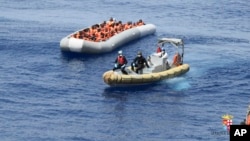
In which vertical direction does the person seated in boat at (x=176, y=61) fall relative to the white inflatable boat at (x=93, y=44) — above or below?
below

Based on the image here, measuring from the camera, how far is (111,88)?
52.8 m

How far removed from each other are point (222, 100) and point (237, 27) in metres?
32.9

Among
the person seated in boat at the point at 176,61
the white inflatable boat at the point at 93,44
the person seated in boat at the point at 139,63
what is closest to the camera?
the person seated in boat at the point at 139,63

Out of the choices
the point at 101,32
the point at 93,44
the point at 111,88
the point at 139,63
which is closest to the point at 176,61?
the point at 139,63

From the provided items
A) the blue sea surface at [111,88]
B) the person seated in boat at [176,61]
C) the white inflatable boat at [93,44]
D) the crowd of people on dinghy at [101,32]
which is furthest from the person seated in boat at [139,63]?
the crowd of people on dinghy at [101,32]

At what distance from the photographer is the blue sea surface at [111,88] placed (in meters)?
43.4

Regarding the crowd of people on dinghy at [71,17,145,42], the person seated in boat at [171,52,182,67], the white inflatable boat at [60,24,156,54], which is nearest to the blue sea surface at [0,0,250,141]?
the white inflatable boat at [60,24,156,54]

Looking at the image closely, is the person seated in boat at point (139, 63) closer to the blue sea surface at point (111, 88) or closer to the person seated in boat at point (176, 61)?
the blue sea surface at point (111, 88)

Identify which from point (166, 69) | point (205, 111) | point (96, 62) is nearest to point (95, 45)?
point (96, 62)

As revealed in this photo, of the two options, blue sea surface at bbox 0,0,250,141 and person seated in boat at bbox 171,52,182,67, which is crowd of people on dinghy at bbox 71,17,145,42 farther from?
person seated in boat at bbox 171,52,182,67

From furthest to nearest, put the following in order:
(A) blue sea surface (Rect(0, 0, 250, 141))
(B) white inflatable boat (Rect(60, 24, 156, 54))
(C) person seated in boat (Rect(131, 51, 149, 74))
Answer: (B) white inflatable boat (Rect(60, 24, 156, 54)), (C) person seated in boat (Rect(131, 51, 149, 74)), (A) blue sea surface (Rect(0, 0, 250, 141))

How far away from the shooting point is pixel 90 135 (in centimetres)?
4222

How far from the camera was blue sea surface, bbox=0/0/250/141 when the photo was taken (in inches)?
1710

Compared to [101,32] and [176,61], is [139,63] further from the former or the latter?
[101,32]
